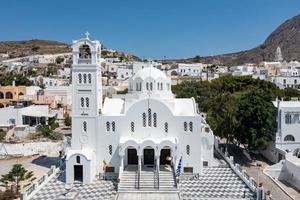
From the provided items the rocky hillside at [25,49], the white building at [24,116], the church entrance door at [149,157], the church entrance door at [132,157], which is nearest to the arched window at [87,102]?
the church entrance door at [132,157]

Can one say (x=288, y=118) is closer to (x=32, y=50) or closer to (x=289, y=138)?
(x=289, y=138)

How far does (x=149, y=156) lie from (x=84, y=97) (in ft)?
22.9

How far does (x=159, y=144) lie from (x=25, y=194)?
9.97m

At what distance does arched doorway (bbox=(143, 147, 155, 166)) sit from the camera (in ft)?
99.9

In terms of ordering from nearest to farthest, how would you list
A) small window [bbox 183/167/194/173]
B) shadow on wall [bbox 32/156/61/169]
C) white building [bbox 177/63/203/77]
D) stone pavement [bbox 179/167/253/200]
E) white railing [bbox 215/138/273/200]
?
white railing [bbox 215/138/273/200]
stone pavement [bbox 179/167/253/200]
small window [bbox 183/167/194/173]
shadow on wall [bbox 32/156/61/169]
white building [bbox 177/63/203/77]

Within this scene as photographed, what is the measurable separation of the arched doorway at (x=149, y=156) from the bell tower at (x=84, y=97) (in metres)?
4.05

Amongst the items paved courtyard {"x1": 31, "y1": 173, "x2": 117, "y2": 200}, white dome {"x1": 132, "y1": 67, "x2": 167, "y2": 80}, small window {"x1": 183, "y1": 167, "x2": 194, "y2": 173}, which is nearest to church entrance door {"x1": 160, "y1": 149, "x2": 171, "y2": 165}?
small window {"x1": 183, "y1": 167, "x2": 194, "y2": 173}

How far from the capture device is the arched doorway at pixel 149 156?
99.9 ft

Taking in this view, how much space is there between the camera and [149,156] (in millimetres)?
30562

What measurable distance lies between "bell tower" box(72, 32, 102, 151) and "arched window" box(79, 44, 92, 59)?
7.9 inches

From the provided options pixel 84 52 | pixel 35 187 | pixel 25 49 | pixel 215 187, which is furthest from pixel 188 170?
pixel 25 49

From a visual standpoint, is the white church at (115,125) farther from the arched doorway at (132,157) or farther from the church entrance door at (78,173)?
the church entrance door at (78,173)

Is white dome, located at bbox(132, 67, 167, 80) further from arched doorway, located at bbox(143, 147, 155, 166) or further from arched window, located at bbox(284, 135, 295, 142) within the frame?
arched window, located at bbox(284, 135, 295, 142)

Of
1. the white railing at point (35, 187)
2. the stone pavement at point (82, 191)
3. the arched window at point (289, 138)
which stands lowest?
the stone pavement at point (82, 191)
